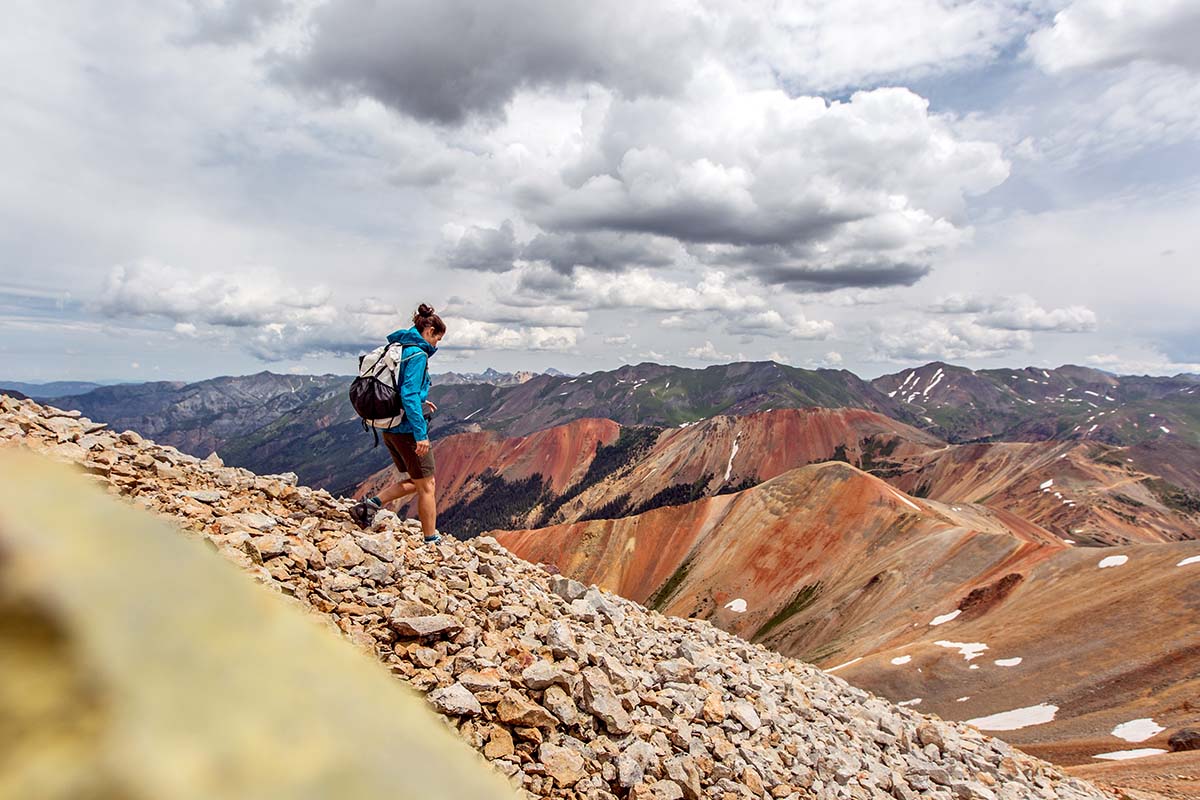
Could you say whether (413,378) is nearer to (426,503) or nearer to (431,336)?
(431,336)

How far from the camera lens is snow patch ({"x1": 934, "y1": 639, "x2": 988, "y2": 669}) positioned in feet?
171

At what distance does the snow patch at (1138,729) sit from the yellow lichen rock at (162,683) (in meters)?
50.2

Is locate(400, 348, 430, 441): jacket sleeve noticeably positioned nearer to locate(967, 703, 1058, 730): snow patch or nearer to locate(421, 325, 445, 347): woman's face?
locate(421, 325, 445, 347): woman's face

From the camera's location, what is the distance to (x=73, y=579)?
1120 millimetres

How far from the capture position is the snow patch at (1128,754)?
32344 millimetres

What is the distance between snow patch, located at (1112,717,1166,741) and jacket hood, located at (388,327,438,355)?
155ft

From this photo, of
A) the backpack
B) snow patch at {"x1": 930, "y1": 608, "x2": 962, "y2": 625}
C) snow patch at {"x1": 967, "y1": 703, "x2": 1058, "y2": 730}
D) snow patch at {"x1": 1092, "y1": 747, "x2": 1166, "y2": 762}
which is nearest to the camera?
the backpack

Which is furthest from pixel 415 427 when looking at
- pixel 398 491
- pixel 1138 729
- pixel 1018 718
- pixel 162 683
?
pixel 1018 718

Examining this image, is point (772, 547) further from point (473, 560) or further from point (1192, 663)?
point (473, 560)

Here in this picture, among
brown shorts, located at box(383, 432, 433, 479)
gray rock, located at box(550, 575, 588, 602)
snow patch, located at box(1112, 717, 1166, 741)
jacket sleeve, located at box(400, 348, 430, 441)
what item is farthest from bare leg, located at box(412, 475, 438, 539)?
snow patch, located at box(1112, 717, 1166, 741)

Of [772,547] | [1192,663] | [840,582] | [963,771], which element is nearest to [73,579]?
[963,771]

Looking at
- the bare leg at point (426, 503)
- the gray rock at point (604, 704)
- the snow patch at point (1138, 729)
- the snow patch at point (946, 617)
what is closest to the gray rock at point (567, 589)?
the bare leg at point (426, 503)

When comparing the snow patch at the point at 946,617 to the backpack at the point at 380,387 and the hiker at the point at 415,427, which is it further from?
the backpack at the point at 380,387

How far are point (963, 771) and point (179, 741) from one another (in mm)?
17025
